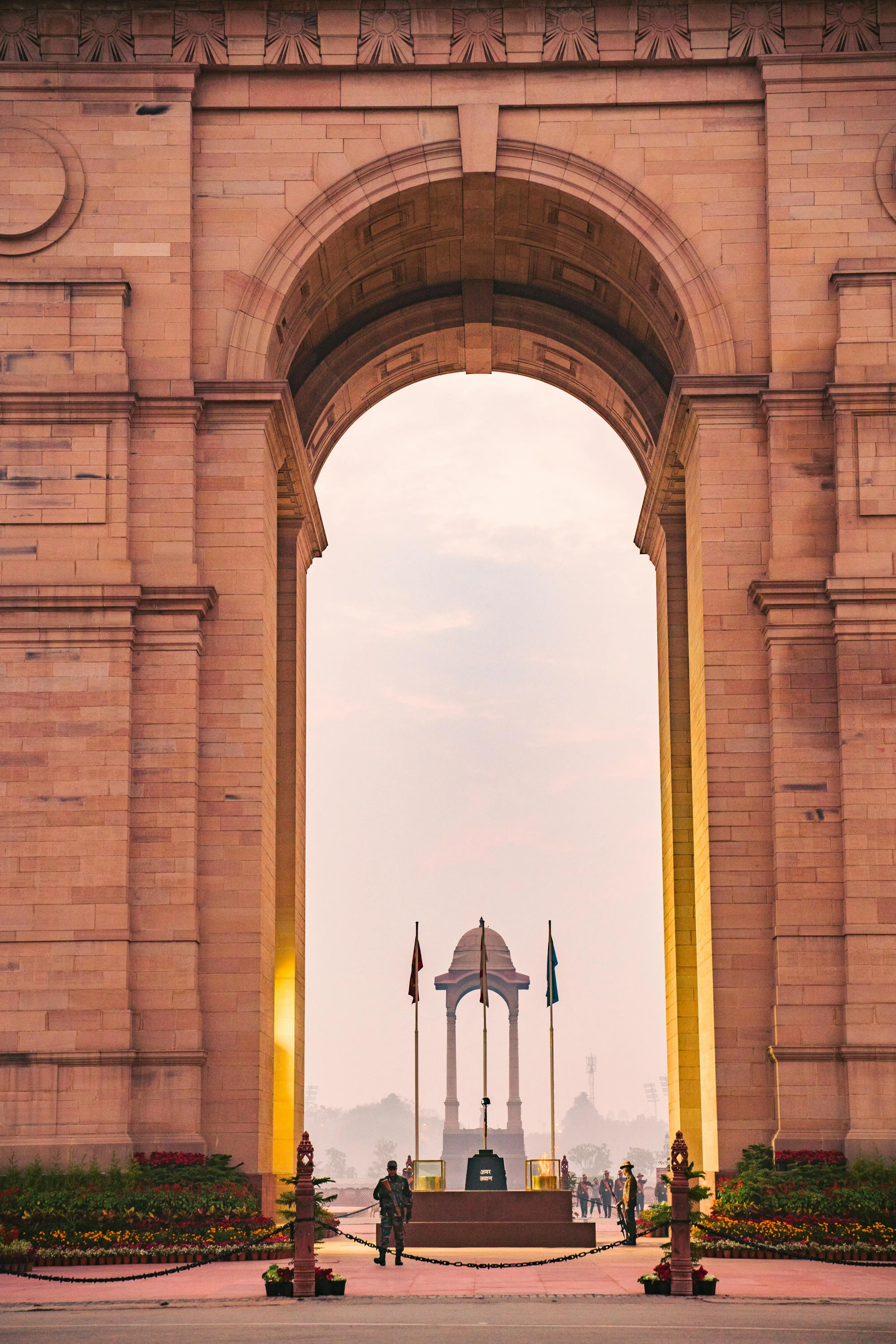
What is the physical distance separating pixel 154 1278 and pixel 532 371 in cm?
2232

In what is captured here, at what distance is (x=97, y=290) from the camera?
2800 centimetres

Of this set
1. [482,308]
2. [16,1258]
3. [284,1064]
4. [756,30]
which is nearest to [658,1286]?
[16,1258]

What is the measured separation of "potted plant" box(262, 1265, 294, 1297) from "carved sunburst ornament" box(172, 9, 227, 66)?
1987 cm

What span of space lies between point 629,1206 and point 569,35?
64.8 ft

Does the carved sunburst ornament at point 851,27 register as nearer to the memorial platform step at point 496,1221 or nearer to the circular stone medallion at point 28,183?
the circular stone medallion at point 28,183

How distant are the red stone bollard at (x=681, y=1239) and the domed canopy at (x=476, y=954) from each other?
50.1 metres

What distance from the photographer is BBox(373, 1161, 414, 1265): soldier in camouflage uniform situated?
24.2m

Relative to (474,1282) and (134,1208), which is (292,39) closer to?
(134,1208)

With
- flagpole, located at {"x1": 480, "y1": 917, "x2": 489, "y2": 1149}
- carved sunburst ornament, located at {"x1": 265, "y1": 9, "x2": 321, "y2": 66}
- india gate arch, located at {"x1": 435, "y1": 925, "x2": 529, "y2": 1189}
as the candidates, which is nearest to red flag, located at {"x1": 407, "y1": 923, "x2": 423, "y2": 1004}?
flagpole, located at {"x1": 480, "y1": 917, "x2": 489, "y2": 1149}

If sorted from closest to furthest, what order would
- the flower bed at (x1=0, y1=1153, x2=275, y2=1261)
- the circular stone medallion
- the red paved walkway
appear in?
1. the red paved walkway
2. the flower bed at (x1=0, y1=1153, x2=275, y2=1261)
3. the circular stone medallion

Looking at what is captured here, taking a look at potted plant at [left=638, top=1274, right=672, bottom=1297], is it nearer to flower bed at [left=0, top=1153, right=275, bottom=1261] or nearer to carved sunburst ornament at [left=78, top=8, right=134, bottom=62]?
flower bed at [left=0, top=1153, right=275, bottom=1261]

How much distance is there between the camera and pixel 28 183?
28.6 meters

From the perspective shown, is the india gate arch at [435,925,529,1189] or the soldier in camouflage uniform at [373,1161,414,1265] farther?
the india gate arch at [435,925,529,1189]

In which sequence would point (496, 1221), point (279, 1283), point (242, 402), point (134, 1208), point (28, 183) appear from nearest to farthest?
1. point (279, 1283)
2. point (134, 1208)
3. point (242, 402)
4. point (28, 183)
5. point (496, 1221)
